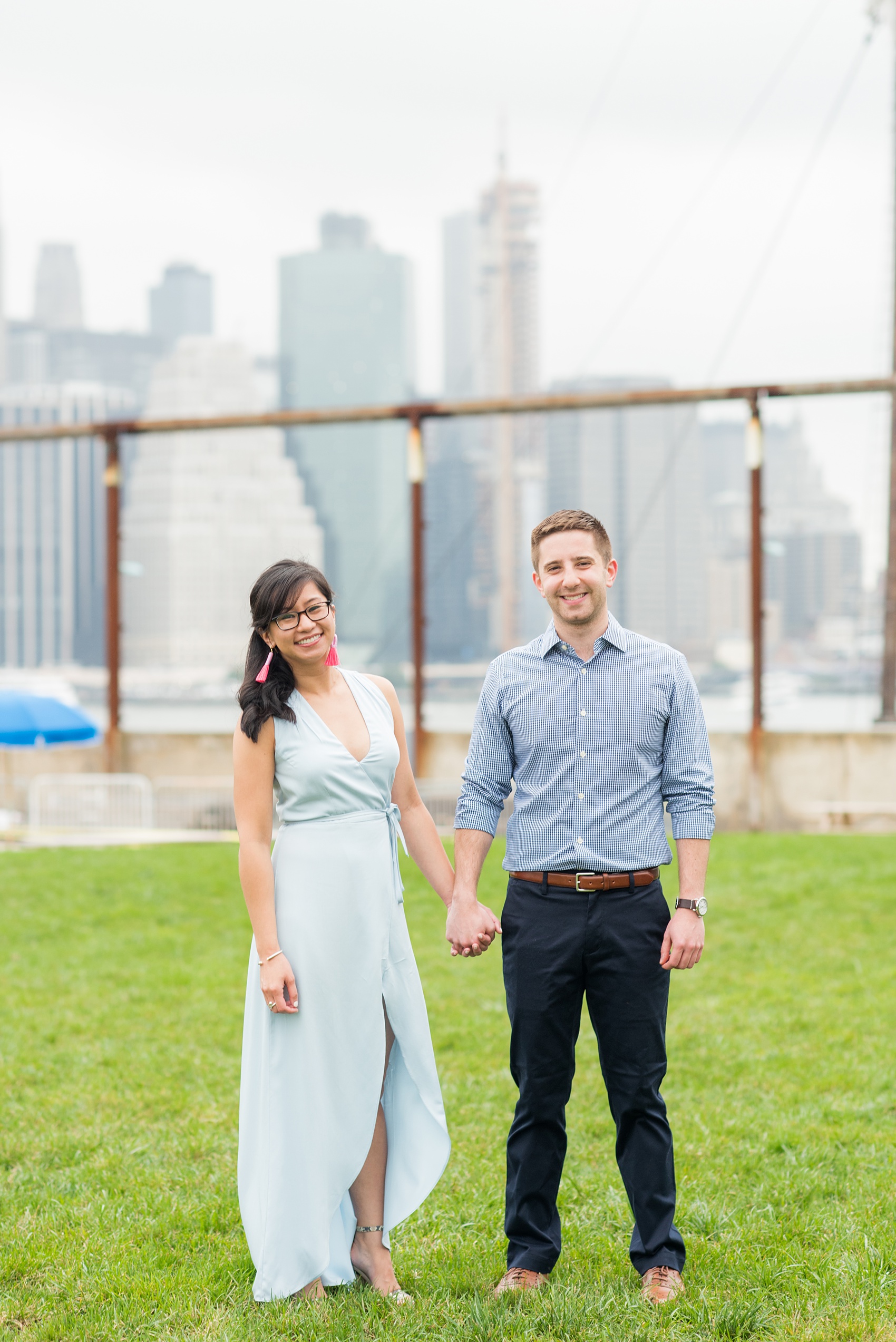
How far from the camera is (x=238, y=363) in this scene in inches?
3770

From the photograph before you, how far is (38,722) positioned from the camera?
43.8 ft

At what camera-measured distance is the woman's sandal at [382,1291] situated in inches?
135

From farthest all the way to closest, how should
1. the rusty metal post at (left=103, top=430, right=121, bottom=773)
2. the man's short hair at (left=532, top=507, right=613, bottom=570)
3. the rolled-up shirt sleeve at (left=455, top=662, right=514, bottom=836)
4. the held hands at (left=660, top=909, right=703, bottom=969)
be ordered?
the rusty metal post at (left=103, top=430, right=121, bottom=773) → the rolled-up shirt sleeve at (left=455, top=662, right=514, bottom=836) → the man's short hair at (left=532, top=507, right=613, bottom=570) → the held hands at (left=660, top=909, right=703, bottom=969)

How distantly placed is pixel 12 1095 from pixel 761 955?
439 cm

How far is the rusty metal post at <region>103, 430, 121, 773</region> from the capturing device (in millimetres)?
13195

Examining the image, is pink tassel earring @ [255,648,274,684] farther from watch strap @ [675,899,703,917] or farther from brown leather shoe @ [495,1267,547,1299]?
brown leather shoe @ [495,1267,547,1299]

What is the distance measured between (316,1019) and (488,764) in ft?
2.66

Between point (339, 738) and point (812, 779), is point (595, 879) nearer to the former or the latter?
point (339, 738)

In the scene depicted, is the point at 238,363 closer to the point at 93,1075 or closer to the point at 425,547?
the point at 425,547

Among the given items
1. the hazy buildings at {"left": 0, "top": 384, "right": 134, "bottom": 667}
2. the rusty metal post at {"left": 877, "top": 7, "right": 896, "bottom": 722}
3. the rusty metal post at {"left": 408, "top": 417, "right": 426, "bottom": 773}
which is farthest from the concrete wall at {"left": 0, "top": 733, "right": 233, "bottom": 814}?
the hazy buildings at {"left": 0, "top": 384, "right": 134, "bottom": 667}

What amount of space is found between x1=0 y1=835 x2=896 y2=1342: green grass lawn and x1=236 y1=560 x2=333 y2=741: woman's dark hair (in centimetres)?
154

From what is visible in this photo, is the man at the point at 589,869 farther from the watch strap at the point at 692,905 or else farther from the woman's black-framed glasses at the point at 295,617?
the woman's black-framed glasses at the point at 295,617

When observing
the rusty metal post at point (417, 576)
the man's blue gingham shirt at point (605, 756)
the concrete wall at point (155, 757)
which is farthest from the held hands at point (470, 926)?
the concrete wall at point (155, 757)

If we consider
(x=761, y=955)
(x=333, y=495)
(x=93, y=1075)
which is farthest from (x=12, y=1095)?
(x=333, y=495)
